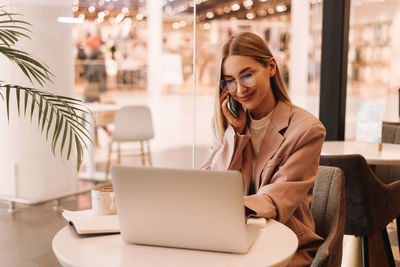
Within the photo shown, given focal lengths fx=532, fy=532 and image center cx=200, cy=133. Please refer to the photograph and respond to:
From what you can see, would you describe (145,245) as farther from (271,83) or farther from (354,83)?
(354,83)

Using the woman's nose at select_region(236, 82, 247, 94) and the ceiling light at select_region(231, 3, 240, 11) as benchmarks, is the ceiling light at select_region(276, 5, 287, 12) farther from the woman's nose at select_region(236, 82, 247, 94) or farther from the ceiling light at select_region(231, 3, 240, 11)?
the woman's nose at select_region(236, 82, 247, 94)

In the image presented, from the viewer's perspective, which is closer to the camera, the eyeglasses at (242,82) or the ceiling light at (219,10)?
the eyeglasses at (242,82)

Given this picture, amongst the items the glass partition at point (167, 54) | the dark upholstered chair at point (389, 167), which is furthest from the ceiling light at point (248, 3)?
the dark upholstered chair at point (389, 167)

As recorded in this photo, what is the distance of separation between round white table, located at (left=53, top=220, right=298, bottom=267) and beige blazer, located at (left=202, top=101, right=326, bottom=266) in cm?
16

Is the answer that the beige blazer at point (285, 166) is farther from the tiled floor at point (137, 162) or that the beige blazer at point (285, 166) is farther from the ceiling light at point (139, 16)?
the ceiling light at point (139, 16)

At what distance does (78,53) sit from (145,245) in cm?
442

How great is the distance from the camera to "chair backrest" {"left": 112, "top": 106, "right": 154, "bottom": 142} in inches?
226

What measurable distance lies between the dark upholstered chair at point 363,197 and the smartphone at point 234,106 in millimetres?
968

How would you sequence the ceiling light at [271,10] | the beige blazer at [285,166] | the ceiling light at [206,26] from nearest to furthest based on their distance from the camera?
the beige blazer at [285,166]
the ceiling light at [206,26]
the ceiling light at [271,10]

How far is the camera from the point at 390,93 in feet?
30.5

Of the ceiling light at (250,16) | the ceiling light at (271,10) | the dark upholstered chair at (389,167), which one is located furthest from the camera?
the ceiling light at (271,10)

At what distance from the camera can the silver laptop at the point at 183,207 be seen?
1.32 metres

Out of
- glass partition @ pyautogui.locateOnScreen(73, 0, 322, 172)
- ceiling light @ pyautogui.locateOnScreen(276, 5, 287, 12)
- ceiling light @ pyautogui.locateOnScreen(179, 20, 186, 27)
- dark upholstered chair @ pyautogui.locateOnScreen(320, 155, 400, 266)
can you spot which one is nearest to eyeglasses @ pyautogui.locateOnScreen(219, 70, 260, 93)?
dark upholstered chair @ pyautogui.locateOnScreen(320, 155, 400, 266)

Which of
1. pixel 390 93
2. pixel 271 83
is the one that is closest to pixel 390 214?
pixel 271 83
